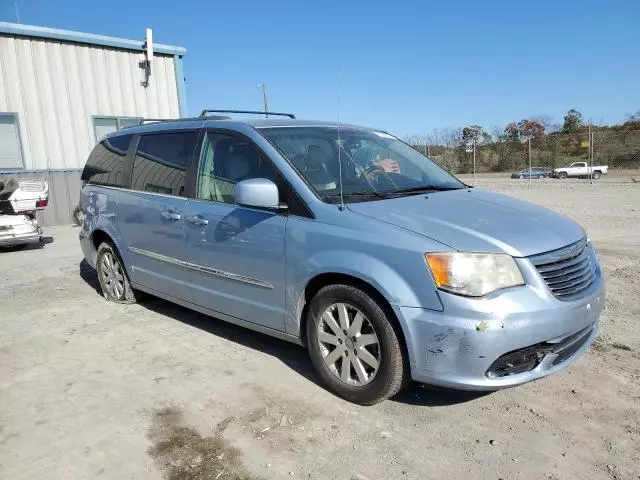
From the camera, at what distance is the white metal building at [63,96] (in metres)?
12.5

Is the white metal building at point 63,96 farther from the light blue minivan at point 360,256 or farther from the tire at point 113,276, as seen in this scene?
the light blue minivan at point 360,256

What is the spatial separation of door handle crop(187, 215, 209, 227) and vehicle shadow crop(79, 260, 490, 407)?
106 centimetres

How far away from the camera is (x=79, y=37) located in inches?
521

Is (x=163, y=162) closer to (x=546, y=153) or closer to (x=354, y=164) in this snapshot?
(x=354, y=164)

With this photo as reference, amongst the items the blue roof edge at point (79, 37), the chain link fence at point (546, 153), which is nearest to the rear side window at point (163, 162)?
the blue roof edge at point (79, 37)

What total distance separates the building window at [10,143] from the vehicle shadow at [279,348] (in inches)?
322

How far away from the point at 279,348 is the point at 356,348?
1206 mm

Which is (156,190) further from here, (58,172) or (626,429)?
(58,172)

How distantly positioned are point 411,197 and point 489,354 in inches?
49.7

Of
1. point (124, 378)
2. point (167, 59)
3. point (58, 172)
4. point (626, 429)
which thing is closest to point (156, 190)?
point (124, 378)

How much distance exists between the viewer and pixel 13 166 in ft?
41.9

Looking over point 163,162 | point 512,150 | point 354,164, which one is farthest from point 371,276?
point 512,150

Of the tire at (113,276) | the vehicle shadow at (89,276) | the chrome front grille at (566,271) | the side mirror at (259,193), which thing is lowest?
the vehicle shadow at (89,276)

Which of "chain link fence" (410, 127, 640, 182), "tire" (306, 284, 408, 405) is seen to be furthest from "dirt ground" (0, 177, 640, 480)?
"chain link fence" (410, 127, 640, 182)
